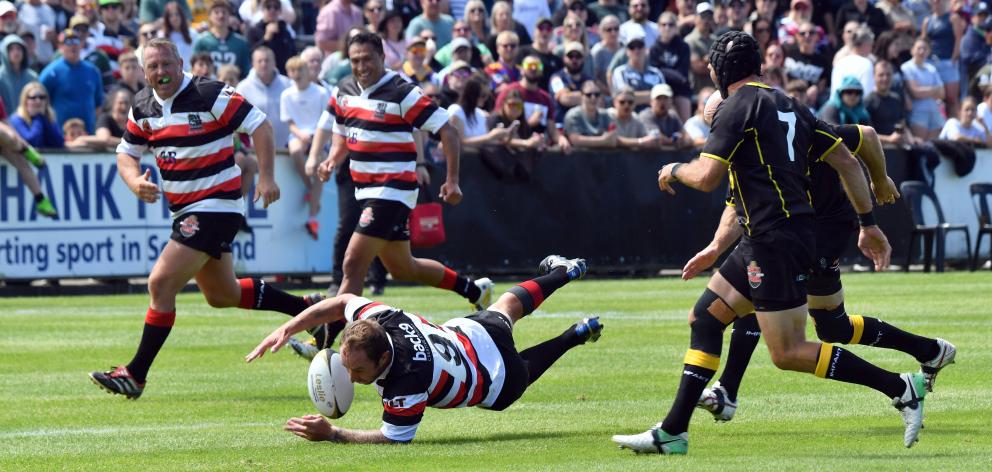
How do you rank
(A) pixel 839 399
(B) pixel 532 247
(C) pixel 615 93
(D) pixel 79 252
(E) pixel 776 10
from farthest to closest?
(E) pixel 776 10 < (C) pixel 615 93 < (B) pixel 532 247 < (D) pixel 79 252 < (A) pixel 839 399

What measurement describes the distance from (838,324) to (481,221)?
12.2 m

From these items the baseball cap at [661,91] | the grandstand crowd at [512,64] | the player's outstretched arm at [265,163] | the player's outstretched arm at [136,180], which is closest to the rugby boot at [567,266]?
the player's outstretched arm at [265,163]

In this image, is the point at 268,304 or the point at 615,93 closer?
the point at 268,304

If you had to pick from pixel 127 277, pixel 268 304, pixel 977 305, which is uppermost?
pixel 268 304

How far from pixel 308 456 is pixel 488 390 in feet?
3.31

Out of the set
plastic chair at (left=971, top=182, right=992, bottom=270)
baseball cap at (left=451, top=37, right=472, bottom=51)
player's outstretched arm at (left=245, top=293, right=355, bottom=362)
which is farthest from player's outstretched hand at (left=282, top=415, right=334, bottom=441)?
plastic chair at (left=971, top=182, right=992, bottom=270)

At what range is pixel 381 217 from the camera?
41.5 ft

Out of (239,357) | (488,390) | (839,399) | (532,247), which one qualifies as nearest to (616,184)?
(532,247)

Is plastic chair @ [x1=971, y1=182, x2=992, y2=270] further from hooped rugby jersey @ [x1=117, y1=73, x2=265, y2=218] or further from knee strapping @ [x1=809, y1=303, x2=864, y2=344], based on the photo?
hooped rugby jersey @ [x1=117, y1=73, x2=265, y2=218]

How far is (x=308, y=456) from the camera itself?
8055mm

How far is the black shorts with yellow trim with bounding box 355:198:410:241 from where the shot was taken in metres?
12.6

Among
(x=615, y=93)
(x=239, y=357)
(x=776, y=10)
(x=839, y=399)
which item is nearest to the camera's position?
(x=839, y=399)

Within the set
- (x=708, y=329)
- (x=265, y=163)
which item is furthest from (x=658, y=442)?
(x=265, y=163)

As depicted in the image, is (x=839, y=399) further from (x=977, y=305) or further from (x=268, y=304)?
(x=977, y=305)
